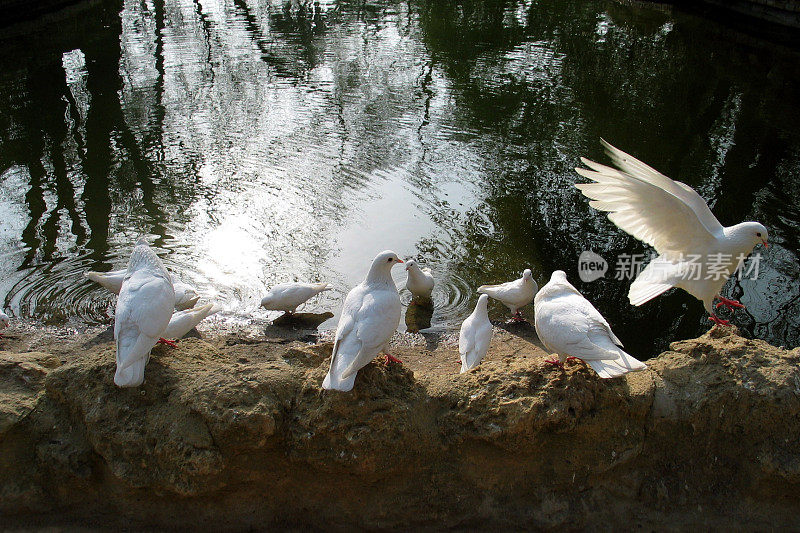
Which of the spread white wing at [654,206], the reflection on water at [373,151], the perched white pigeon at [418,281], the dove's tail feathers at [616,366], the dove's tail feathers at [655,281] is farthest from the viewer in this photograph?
the reflection on water at [373,151]

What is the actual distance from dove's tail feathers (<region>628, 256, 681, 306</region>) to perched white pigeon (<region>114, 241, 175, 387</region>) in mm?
3404

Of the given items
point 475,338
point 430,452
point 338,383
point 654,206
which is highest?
point 654,206

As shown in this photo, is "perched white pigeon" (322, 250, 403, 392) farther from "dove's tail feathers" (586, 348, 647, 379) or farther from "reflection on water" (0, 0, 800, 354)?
"reflection on water" (0, 0, 800, 354)

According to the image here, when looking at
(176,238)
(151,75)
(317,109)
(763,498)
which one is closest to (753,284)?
(763,498)

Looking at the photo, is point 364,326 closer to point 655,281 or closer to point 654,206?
point 654,206

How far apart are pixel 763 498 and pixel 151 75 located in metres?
13.2

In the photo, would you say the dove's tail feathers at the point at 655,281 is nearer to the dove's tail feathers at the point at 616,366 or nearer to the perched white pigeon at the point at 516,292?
the perched white pigeon at the point at 516,292

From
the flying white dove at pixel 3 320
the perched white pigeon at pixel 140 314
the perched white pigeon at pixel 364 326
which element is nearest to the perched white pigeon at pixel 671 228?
the perched white pigeon at pixel 364 326

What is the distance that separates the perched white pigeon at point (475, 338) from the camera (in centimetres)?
509

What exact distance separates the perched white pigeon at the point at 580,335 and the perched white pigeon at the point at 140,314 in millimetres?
2371

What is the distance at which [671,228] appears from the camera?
4.92m

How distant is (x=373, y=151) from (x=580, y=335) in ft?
21.9

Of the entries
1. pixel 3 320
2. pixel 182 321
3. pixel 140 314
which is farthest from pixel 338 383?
pixel 3 320

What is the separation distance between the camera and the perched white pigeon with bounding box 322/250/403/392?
11.5 ft
